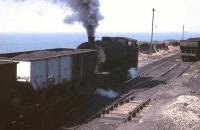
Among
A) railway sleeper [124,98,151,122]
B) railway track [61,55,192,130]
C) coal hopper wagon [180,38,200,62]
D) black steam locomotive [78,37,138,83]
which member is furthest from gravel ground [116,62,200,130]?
coal hopper wagon [180,38,200,62]

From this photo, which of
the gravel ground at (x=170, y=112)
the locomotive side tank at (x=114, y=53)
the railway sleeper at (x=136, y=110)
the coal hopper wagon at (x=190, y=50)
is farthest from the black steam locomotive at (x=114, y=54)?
the coal hopper wagon at (x=190, y=50)

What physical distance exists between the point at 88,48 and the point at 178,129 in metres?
9.95

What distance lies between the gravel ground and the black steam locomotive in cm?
406

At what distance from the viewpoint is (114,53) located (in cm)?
2522

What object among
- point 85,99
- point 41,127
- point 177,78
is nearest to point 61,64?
point 41,127

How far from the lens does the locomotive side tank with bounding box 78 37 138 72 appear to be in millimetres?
23125

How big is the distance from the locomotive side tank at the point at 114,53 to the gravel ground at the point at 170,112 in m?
4.14

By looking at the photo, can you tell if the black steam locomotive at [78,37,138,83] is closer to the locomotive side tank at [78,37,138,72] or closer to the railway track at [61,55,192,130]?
the locomotive side tank at [78,37,138,72]

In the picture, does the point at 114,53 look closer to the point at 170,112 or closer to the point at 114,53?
the point at 114,53

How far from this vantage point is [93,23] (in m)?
26.9

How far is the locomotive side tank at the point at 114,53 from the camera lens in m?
23.1

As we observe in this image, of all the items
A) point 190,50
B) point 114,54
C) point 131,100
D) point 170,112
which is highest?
point 114,54

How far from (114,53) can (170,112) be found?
8.72 m

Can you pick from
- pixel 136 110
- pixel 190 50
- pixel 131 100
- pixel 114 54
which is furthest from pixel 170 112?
pixel 190 50
